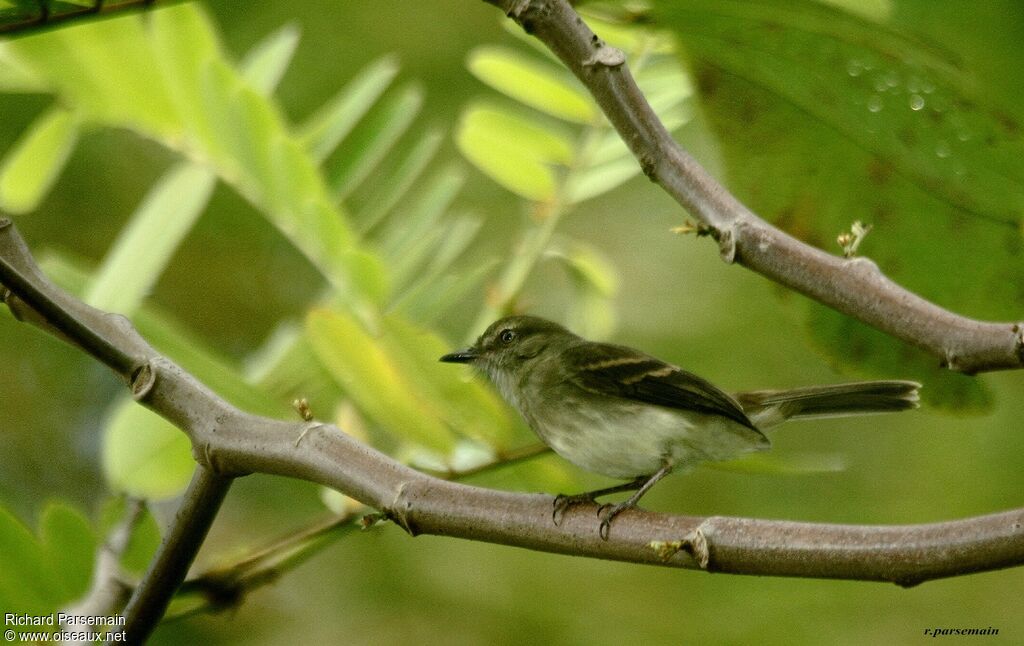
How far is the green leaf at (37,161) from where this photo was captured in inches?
118

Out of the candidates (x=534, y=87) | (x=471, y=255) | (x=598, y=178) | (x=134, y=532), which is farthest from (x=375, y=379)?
(x=471, y=255)

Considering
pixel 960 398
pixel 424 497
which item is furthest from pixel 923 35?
pixel 424 497

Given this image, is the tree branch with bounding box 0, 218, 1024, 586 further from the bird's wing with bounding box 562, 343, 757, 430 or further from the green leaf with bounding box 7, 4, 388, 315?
the bird's wing with bounding box 562, 343, 757, 430

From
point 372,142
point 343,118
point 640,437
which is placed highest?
point 343,118

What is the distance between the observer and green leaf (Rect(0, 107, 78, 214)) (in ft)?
9.86

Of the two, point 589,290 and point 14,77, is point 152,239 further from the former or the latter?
point 589,290

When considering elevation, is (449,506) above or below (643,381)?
above

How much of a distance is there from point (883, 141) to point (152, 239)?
1.68 metres

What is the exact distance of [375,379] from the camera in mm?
2539

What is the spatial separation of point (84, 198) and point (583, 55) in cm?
386

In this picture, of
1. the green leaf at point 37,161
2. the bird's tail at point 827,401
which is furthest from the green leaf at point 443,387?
the green leaf at point 37,161

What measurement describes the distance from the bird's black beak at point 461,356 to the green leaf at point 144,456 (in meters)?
0.61

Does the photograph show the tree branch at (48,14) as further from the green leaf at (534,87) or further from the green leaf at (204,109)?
the green leaf at (534,87)

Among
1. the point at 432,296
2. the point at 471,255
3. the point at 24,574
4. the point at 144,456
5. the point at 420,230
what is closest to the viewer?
the point at 24,574
